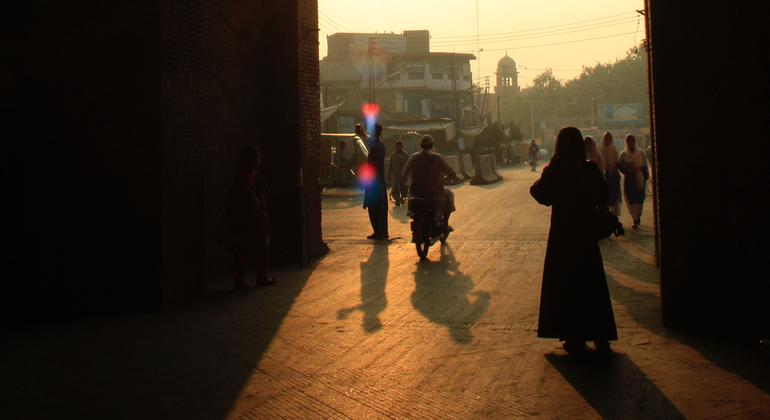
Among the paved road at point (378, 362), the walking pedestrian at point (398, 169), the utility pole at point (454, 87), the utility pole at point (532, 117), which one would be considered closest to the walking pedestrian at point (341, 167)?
the walking pedestrian at point (398, 169)

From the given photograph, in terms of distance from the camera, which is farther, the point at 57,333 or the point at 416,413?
the point at 57,333

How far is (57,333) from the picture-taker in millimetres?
7699

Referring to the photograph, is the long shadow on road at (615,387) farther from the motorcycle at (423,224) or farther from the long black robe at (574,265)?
the motorcycle at (423,224)

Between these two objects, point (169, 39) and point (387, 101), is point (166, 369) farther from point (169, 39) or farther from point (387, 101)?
point (387, 101)

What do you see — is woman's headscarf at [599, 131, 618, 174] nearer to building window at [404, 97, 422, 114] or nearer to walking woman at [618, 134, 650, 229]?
walking woman at [618, 134, 650, 229]

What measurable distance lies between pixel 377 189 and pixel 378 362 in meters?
8.17

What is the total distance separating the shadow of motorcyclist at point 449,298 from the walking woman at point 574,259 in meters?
0.87

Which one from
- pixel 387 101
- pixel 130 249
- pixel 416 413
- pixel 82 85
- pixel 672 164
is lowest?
pixel 416 413

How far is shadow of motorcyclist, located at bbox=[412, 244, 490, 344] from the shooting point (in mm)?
7828

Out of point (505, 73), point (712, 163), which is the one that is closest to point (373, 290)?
point (712, 163)

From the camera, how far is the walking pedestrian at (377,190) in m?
14.5

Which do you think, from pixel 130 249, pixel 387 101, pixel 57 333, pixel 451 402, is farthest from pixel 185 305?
pixel 387 101

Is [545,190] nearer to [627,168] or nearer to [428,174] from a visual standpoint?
[428,174]

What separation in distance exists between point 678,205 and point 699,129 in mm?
632
